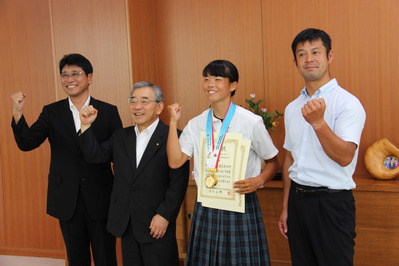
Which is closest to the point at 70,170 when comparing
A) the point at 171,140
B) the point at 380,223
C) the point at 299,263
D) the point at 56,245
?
the point at 171,140

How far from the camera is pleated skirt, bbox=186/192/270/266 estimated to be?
1.88 meters

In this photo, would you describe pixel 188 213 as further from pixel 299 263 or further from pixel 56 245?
pixel 56 245

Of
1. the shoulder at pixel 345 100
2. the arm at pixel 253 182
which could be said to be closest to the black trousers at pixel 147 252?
the arm at pixel 253 182

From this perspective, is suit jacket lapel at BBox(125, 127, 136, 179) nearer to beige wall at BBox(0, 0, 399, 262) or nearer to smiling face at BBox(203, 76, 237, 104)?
smiling face at BBox(203, 76, 237, 104)

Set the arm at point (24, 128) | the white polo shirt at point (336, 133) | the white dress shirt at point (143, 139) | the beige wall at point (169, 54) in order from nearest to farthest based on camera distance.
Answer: the white polo shirt at point (336, 133), the white dress shirt at point (143, 139), the arm at point (24, 128), the beige wall at point (169, 54)

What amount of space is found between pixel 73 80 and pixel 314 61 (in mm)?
1535

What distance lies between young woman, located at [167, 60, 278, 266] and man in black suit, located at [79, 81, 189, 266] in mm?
127

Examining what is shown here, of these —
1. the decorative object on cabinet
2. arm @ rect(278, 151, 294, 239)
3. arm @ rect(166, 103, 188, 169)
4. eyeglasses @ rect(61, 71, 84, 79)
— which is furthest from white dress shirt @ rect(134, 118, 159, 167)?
the decorative object on cabinet

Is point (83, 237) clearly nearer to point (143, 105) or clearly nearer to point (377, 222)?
point (143, 105)

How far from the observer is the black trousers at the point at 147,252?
2.04 metres

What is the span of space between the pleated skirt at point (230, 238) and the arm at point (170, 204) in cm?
17

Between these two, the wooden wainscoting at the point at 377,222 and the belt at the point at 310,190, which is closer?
the belt at the point at 310,190

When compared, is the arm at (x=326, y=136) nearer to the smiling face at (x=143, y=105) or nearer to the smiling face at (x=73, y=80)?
the smiling face at (x=143, y=105)

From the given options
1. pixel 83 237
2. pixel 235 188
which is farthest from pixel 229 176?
pixel 83 237
